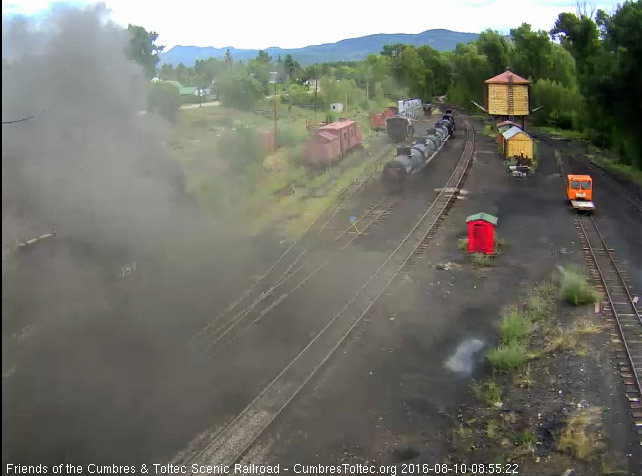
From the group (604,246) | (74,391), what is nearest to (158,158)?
(74,391)

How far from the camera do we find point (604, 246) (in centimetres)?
1641

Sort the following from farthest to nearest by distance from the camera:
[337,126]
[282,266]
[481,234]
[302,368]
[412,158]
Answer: [337,126]
[412,158]
[481,234]
[282,266]
[302,368]

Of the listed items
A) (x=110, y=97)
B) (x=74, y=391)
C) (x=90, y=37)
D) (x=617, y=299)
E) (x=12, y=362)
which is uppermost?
(x=90, y=37)

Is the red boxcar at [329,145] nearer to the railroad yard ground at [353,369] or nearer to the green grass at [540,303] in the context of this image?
the railroad yard ground at [353,369]

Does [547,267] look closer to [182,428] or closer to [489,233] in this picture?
[489,233]

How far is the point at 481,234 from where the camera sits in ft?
51.8

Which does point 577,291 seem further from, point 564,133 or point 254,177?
point 564,133

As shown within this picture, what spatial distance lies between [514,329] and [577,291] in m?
2.57

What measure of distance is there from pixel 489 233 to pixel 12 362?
12091mm

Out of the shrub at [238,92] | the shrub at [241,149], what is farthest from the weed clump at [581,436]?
the shrub at [238,92]

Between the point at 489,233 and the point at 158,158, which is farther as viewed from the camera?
the point at 489,233

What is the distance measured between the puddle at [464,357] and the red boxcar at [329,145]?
16911 millimetres

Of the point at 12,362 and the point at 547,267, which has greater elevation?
the point at 12,362

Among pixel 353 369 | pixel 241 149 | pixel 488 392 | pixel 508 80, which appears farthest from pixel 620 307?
pixel 508 80
